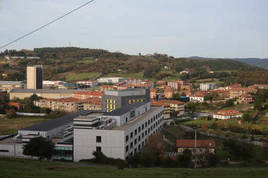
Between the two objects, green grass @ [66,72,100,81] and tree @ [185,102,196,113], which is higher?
green grass @ [66,72,100,81]

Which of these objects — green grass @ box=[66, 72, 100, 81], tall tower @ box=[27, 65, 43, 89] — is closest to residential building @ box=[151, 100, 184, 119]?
tall tower @ box=[27, 65, 43, 89]

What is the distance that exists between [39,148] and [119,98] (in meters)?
13.0

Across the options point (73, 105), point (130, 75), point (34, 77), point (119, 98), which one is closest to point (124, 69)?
point (130, 75)

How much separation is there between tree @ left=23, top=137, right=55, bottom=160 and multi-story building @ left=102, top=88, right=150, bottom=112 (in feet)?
40.9

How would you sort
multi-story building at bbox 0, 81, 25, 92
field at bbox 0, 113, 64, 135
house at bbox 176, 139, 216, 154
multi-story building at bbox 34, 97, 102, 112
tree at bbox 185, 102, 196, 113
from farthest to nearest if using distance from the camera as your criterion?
multi-story building at bbox 0, 81, 25, 92, multi-story building at bbox 34, 97, 102, 112, tree at bbox 185, 102, 196, 113, field at bbox 0, 113, 64, 135, house at bbox 176, 139, 216, 154

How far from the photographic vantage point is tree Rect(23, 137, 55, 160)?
1491cm

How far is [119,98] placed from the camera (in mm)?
27234

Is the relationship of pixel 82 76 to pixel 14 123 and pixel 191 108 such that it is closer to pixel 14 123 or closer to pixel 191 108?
pixel 191 108

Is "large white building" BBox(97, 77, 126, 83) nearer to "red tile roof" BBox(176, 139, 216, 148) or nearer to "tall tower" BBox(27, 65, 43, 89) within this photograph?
"tall tower" BBox(27, 65, 43, 89)

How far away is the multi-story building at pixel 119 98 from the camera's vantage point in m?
27.3

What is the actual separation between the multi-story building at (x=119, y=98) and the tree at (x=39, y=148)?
12466 millimetres

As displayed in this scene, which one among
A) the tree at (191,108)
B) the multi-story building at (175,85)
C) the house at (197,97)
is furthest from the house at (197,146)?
the multi-story building at (175,85)

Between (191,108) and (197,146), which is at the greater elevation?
(197,146)

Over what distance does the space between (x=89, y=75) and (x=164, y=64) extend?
22341mm
